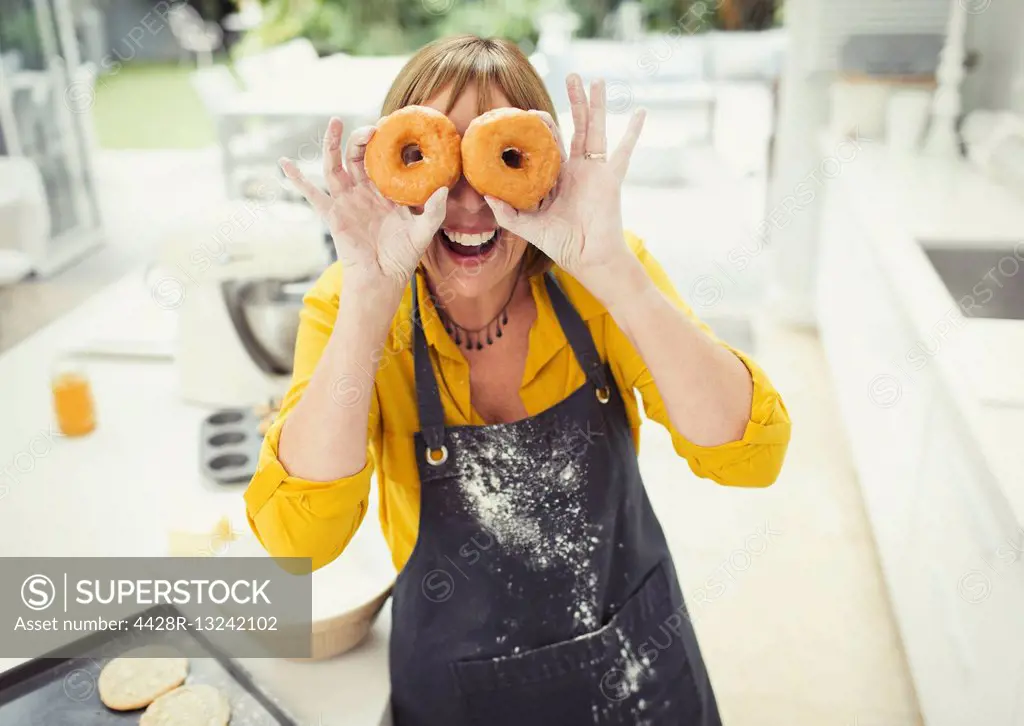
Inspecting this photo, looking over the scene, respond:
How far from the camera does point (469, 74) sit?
3.49 feet

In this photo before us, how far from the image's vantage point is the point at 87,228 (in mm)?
5590

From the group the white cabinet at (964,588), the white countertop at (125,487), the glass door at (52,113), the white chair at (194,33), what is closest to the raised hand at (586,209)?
the white countertop at (125,487)

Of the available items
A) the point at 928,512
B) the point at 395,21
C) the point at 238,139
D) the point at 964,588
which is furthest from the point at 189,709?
the point at 395,21

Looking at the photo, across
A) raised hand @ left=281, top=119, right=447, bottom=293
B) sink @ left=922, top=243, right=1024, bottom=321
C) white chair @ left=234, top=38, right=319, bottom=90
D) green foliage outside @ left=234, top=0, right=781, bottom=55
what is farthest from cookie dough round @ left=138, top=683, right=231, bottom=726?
green foliage outside @ left=234, top=0, right=781, bottom=55

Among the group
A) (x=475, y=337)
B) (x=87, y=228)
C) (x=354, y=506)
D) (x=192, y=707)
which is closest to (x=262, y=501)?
(x=354, y=506)

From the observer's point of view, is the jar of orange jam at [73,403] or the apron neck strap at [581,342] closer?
the apron neck strap at [581,342]

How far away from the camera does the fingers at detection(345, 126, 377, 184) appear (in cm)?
104

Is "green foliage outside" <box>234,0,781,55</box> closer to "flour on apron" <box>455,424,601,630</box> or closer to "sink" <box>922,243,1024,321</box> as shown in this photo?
"sink" <box>922,243,1024,321</box>

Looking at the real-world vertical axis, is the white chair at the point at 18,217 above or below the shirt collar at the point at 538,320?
below

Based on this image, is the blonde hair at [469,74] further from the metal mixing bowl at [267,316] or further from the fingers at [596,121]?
the metal mixing bowl at [267,316]

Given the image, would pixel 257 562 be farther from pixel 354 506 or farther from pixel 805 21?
pixel 805 21

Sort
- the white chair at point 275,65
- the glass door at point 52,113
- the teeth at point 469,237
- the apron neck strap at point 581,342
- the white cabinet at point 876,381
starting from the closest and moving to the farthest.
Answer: the teeth at point 469,237, the apron neck strap at point 581,342, the white cabinet at point 876,381, the glass door at point 52,113, the white chair at point 275,65

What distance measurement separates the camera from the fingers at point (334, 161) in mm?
980

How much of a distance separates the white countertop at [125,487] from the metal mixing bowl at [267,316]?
17 centimetres
